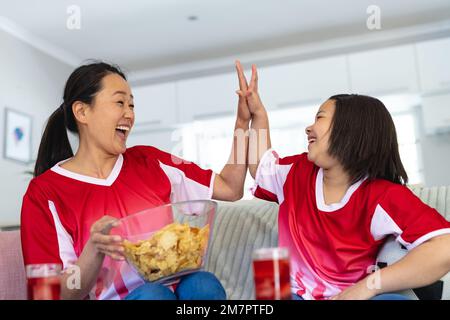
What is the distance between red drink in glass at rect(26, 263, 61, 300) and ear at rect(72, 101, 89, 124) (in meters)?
0.69

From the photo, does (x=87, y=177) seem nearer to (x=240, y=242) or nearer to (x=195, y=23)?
(x=240, y=242)

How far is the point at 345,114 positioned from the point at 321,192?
19 centimetres

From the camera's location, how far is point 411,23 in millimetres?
4164

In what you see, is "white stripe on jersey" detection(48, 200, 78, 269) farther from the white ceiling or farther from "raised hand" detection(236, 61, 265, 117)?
the white ceiling

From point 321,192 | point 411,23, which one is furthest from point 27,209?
point 411,23

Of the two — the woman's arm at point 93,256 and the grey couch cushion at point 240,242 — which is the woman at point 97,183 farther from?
the grey couch cushion at point 240,242

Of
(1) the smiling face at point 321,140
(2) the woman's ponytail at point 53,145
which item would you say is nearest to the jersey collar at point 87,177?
(2) the woman's ponytail at point 53,145

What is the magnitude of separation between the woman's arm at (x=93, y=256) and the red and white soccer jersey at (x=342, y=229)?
0.42 m

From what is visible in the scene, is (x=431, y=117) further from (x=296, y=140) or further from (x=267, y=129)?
(x=267, y=129)

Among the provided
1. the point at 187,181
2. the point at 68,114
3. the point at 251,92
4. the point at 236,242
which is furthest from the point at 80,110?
the point at 236,242

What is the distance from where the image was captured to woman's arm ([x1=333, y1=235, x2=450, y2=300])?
40.8 inches

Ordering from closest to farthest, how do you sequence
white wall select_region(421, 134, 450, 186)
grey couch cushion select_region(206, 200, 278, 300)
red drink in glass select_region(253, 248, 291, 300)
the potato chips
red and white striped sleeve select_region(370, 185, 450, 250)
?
red drink in glass select_region(253, 248, 291, 300), the potato chips, red and white striped sleeve select_region(370, 185, 450, 250), grey couch cushion select_region(206, 200, 278, 300), white wall select_region(421, 134, 450, 186)

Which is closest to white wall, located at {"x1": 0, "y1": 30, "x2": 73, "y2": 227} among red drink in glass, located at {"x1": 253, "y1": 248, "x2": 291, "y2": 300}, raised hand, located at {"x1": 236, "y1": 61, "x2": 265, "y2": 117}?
raised hand, located at {"x1": 236, "y1": 61, "x2": 265, "y2": 117}

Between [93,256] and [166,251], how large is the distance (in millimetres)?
188
